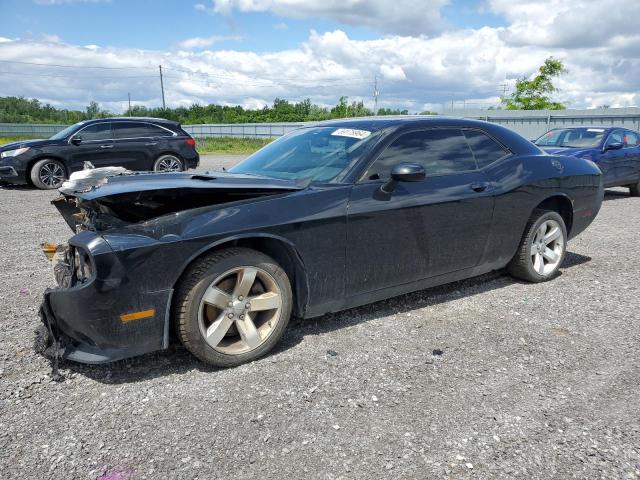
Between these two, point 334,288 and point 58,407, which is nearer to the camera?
point 58,407

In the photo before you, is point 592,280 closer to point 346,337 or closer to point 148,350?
→ point 346,337

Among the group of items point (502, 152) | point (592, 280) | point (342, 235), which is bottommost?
point (592, 280)

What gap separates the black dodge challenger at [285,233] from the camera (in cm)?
275

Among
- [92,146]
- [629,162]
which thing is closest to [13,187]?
[92,146]

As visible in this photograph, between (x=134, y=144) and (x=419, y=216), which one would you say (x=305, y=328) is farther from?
(x=134, y=144)

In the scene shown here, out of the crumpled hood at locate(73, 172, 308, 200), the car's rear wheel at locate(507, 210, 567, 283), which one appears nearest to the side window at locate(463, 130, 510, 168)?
the car's rear wheel at locate(507, 210, 567, 283)

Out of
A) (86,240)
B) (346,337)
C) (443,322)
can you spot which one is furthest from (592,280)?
(86,240)

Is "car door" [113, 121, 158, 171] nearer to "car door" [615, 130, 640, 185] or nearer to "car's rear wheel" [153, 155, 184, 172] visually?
"car's rear wheel" [153, 155, 184, 172]

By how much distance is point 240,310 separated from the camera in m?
3.07

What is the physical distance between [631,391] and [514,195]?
75.2 inches

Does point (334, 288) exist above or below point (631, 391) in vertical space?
above

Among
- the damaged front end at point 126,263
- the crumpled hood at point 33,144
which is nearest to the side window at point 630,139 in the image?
the damaged front end at point 126,263

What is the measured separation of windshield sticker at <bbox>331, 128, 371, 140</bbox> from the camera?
3.75 m

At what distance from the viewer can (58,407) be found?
8.78ft
